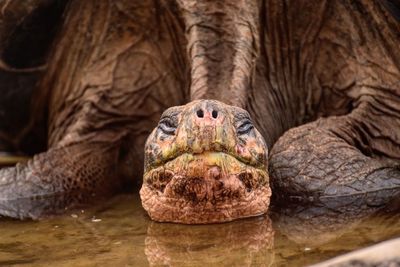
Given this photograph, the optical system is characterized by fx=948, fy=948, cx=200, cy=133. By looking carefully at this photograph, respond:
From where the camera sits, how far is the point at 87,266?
346 cm

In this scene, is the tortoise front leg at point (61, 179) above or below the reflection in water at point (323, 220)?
above

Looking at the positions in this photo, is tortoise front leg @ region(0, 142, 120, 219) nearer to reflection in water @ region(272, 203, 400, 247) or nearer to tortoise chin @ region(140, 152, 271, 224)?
tortoise chin @ region(140, 152, 271, 224)

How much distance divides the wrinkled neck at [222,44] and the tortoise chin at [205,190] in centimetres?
89

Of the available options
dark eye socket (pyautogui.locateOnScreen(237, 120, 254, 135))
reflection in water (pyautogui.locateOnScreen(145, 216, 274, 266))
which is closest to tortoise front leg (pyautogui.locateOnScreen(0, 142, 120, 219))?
reflection in water (pyautogui.locateOnScreen(145, 216, 274, 266))

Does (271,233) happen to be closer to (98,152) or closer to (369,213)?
(369,213)

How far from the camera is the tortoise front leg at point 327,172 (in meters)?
4.76

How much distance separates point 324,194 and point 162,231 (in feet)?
3.21

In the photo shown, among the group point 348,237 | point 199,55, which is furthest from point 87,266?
point 199,55

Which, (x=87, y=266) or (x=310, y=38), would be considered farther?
(x=310, y=38)

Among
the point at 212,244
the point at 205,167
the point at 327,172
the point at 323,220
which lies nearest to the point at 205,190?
the point at 205,167

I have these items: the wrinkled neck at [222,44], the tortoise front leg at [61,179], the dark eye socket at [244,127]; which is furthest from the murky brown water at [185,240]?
the wrinkled neck at [222,44]

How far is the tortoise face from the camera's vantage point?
407 centimetres

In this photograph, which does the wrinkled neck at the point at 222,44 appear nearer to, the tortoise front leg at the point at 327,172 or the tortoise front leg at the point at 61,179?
the tortoise front leg at the point at 327,172

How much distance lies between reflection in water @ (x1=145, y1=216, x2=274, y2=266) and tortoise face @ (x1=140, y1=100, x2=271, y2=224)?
73 mm
